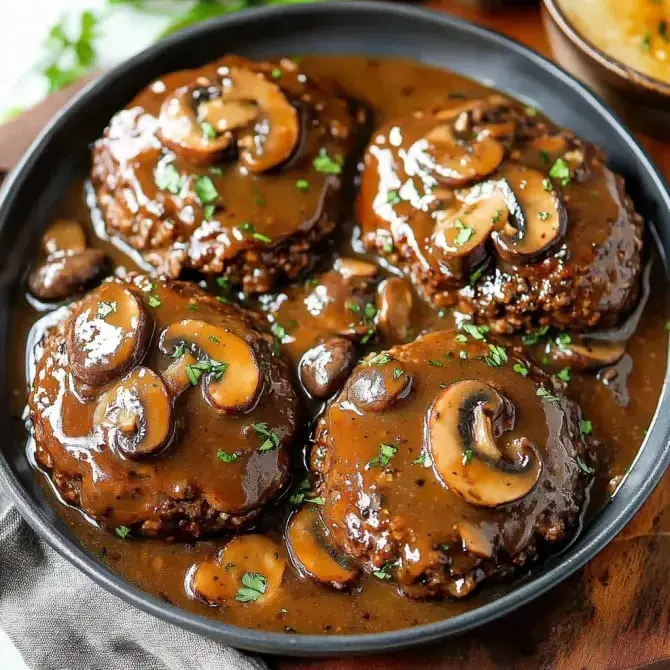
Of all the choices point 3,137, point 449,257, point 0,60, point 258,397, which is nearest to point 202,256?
point 258,397

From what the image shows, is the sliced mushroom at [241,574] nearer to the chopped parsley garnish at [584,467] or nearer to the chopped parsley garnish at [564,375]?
the chopped parsley garnish at [584,467]

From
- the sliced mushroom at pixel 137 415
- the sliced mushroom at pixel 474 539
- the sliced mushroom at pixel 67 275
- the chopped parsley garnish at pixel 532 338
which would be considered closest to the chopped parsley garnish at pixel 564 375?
the chopped parsley garnish at pixel 532 338

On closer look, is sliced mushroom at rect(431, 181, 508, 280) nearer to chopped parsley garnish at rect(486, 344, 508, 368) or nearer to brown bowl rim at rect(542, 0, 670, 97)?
chopped parsley garnish at rect(486, 344, 508, 368)

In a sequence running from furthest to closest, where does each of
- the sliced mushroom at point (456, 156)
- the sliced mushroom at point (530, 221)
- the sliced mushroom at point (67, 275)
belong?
1. the sliced mushroom at point (67, 275)
2. the sliced mushroom at point (456, 156)
3. the sliced mushroom at point (530, 221)

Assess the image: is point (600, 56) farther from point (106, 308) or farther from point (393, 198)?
point (106, 308)

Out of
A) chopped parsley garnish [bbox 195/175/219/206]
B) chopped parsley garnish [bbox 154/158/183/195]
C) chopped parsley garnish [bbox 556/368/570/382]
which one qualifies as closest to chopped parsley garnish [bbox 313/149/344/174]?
chopped parsley garnish [bbox 195/175/219/206]
